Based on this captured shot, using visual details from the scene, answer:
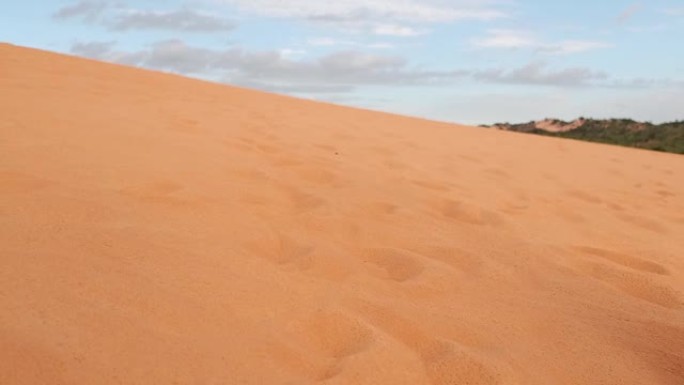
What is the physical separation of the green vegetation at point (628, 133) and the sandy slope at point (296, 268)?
14053mm

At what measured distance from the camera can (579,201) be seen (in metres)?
4.41

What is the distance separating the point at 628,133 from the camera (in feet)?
66.5

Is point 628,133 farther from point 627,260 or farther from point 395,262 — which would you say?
point 395,262

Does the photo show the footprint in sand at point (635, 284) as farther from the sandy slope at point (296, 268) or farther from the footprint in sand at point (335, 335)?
the footprint in sand at point (335, 335)

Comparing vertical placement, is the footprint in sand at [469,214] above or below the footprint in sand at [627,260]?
above

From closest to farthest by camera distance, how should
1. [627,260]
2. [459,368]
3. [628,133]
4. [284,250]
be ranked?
[459,368] → [284,250] → [627,260] → [628,133]

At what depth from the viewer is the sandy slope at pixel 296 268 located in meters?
1.58

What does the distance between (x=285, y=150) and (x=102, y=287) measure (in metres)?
2.57

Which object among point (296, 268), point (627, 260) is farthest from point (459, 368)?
point (627, 260)

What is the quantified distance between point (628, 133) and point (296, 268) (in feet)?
66.3

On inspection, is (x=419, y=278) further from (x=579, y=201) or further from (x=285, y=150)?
(x=579, y=201)

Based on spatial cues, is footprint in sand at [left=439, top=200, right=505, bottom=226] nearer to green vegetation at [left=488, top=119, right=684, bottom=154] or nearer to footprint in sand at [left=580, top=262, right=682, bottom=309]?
footprint in sand at [left=580, top=262, right=682, bottom=309]

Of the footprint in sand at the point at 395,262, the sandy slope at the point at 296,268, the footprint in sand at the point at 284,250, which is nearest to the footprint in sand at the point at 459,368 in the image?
the sandy slope at the point at 296,268

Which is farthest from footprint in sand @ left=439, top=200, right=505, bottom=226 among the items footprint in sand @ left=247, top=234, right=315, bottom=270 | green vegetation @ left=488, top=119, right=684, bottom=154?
green vegetation @ left=488, top=119, right=684, bottom=154
